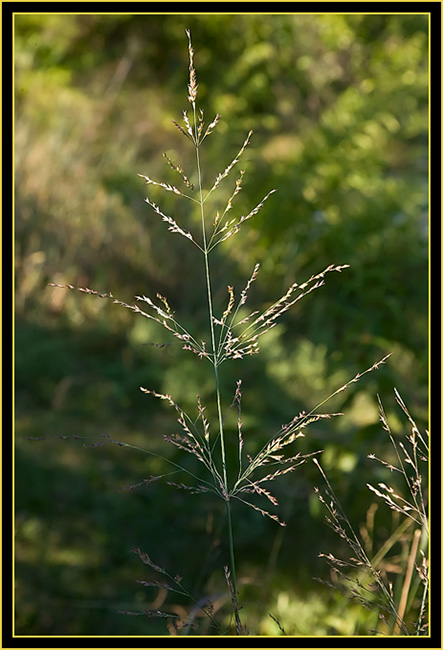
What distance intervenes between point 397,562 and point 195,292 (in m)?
2.84

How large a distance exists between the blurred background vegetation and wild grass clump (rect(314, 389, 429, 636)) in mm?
83

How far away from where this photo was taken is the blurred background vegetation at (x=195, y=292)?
2.63 meters

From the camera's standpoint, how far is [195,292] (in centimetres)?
494

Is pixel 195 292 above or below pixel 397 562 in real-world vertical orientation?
A: above

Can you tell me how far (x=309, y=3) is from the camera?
221 centimetres

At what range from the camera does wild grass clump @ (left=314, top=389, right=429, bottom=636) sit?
126cm

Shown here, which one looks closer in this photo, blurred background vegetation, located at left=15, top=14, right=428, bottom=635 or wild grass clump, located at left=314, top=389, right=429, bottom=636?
wild grass clump, located at left=314, top=389, right=429, bottom=636

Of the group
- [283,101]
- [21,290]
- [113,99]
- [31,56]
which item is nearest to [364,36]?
[283,101]

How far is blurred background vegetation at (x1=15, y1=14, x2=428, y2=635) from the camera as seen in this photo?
2.63 metres

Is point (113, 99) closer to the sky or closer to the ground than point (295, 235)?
closer to the sky

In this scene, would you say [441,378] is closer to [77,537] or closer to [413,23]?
[77,537]

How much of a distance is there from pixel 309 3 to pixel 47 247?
2991mm

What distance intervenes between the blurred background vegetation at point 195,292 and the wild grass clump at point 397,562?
8 cm

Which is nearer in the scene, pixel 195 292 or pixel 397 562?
pixel 397 562
